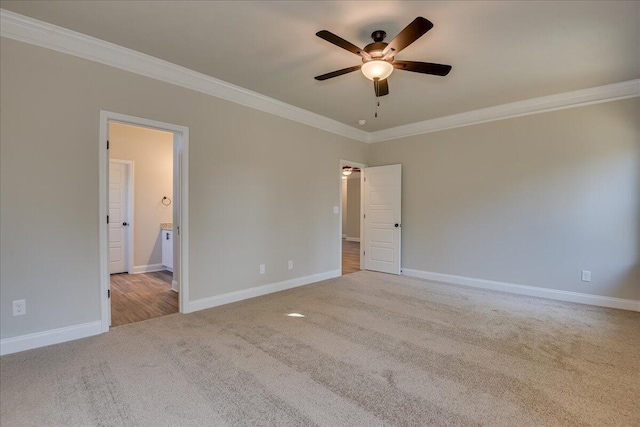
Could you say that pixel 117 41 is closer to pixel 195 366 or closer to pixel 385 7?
pixel 385 7

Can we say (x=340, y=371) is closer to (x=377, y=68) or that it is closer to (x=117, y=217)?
(x=377, y=68)

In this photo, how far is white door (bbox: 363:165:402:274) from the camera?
5648 millimetres

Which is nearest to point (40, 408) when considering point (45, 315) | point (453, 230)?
point (45, 315)

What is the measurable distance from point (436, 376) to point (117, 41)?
396 centimetres

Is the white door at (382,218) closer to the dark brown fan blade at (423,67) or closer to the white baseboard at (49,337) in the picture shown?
the dark brown fan blade at (423,67)

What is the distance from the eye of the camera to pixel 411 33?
87.1 inches

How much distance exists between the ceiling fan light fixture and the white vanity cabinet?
4715 mm

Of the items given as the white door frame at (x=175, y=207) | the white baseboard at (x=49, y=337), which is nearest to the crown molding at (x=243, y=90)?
the white door frame at (x=175, y=207)

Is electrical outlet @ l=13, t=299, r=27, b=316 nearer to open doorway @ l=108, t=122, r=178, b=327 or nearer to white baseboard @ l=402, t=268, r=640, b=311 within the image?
open doorway @ l=108, t=122, r=178, b=327

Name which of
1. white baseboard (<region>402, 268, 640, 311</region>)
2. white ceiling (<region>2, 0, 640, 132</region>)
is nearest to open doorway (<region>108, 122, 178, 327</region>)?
white ceiling (<region>2, 0, 640, 132</region>)

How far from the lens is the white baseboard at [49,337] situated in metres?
2.50

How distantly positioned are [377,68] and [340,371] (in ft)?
8.15

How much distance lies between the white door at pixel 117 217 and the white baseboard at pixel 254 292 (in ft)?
9.87

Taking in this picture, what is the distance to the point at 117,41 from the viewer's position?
285 centimetres
